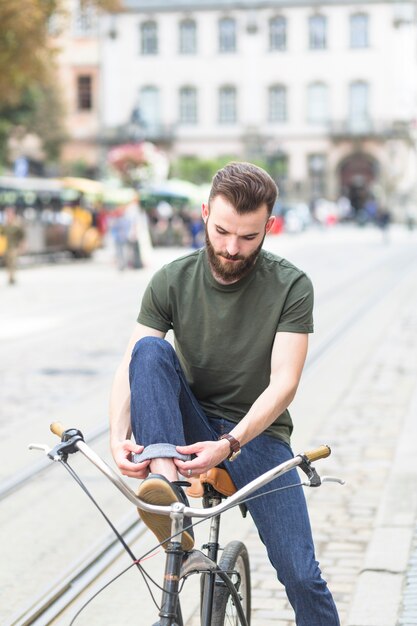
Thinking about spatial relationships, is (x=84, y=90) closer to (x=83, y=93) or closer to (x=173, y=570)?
(x=83, y=93)

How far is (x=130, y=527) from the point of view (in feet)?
21.9

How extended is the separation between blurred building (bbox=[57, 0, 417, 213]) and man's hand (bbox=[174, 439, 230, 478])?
71.5 metres

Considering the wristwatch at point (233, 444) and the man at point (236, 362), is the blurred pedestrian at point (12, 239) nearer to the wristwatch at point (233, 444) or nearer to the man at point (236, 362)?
the man at point (236, 362)

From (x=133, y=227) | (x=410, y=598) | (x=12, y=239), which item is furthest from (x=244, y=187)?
(x=133, y=227)

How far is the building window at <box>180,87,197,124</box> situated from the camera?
76.8 metres

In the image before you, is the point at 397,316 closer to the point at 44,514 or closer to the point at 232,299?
the point at 44,514

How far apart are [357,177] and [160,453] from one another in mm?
74968

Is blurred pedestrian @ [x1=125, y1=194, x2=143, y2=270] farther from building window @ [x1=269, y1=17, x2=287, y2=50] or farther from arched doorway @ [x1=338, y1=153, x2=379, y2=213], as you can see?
arched doorway @ [x1=338, y1=153, x2=379, y2=213]

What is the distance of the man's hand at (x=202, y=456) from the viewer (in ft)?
10.9

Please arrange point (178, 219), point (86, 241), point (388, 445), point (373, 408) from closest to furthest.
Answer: point (388, 445), point (373, 408), point (86, 241), point (178, 219)

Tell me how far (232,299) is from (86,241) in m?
34.1

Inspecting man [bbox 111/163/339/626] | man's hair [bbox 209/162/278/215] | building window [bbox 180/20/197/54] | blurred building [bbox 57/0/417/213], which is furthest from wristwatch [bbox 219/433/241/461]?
building window [bbox 180/20/197/54]

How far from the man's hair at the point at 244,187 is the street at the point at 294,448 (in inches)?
84.8

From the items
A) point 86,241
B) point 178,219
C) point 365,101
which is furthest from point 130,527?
A: point 365,101
